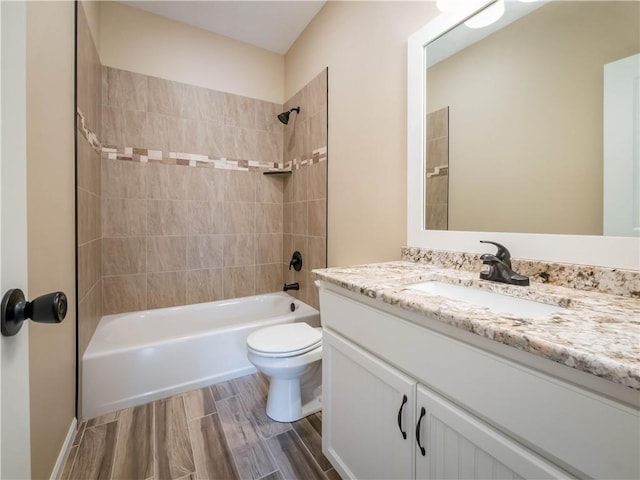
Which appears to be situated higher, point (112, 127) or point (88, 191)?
point (112, 127)

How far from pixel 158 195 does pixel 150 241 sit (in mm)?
388

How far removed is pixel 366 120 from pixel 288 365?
1.53 meters

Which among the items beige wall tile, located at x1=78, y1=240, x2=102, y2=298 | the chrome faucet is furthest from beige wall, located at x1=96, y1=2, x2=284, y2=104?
the chrome faucet

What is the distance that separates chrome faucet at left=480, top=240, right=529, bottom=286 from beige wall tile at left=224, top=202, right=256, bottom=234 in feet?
7.01

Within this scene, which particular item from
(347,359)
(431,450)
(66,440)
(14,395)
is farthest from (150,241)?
(431,450)

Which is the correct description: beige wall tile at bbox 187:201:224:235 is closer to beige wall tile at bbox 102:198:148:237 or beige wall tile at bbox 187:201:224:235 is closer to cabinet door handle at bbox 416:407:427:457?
beige wall tile at bbox 102:198:148:237

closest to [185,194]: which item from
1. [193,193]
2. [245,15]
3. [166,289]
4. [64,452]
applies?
[193,193]

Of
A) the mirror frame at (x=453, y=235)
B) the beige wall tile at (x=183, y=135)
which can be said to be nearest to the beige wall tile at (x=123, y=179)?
the beige wall tile at (x=183, y=135)

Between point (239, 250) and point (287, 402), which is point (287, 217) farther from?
point (287, 402)

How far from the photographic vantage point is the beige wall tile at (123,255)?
7.18ft

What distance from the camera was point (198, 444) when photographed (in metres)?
1.40

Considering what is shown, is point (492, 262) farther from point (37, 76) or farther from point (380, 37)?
point (37, 76)

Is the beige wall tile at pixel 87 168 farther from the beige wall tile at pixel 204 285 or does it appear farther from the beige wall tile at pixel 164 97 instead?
the beige wall tile at pixel 204 285

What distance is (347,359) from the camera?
1089 millimetres
